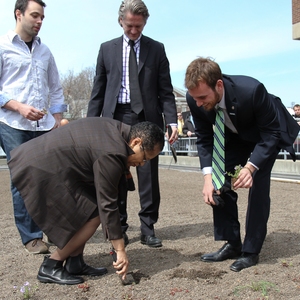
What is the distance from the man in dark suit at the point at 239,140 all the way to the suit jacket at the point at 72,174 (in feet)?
2.60

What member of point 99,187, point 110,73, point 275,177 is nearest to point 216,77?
point 99,187

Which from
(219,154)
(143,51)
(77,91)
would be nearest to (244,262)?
(219,154)

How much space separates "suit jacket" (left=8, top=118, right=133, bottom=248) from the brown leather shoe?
1.02 meters

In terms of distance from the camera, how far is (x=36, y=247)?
4.48 metres

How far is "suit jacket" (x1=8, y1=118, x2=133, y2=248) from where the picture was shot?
10.8 feet

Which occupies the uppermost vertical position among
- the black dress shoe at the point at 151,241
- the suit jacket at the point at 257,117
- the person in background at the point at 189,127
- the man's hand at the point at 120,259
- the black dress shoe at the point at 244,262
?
the suit jacket at the point at 257,117

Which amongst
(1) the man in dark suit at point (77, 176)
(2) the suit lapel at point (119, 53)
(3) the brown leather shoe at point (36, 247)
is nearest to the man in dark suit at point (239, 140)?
(1) the man in dark suit at point (77, 176)

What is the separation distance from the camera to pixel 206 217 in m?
6.34

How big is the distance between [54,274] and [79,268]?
0.76ft

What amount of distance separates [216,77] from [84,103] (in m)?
44.2

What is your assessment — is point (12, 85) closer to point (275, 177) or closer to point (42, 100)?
point (42, 100)

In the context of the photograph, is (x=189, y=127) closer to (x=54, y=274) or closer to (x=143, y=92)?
(x=143, y=92)

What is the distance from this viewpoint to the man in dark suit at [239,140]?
3613 mm

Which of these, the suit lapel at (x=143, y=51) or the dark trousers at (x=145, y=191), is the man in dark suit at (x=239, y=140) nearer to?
the dark trousers at (x=145, y=191)
